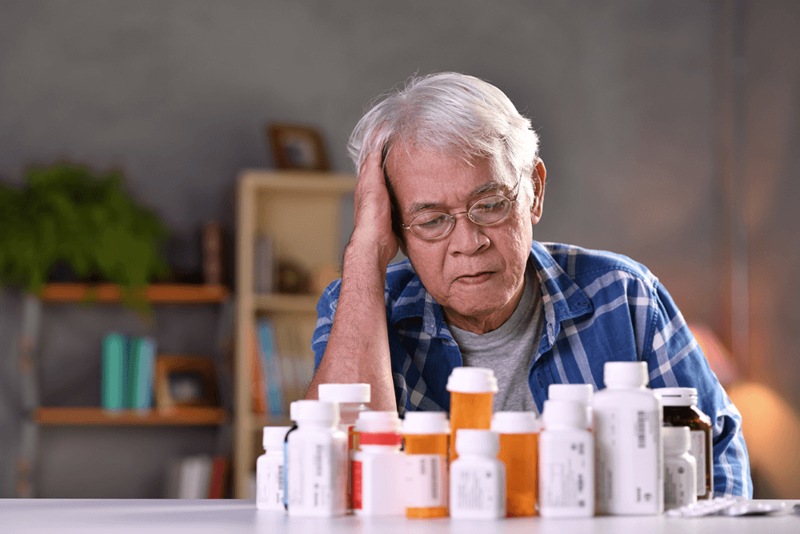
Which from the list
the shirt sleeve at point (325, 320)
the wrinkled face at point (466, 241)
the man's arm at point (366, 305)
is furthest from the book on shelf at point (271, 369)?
the wrinkled face at point (466, 241)

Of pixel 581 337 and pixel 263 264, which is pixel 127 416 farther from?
pixel 581 337

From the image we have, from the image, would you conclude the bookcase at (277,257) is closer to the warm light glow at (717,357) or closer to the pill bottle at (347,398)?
the warm light glow at (717,357)

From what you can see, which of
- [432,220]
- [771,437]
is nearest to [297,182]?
[771,437]

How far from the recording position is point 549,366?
171 centimetres

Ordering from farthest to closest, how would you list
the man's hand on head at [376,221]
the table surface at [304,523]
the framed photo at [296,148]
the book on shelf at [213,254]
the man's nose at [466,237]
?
the framed photo at [296,148] → the book on shelf at [213,254] → the man's hand on head at [376,221] → the man's nose at [466,237] → the table surface at [304,523]

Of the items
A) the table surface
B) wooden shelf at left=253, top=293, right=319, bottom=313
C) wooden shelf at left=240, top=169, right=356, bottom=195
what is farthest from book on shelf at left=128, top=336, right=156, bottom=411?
the table surface

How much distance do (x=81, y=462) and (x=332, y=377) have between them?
8.78 ft

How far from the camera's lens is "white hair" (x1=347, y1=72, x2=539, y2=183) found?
1.67 metres

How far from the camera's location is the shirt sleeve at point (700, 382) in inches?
59.1

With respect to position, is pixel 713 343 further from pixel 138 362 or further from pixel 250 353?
pixel 138 362

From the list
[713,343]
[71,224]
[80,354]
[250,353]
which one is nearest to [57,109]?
[71,224]

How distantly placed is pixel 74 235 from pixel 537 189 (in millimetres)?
2383

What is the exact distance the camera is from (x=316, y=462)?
44.1 inches

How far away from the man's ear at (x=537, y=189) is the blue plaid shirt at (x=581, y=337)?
0.06 metres
